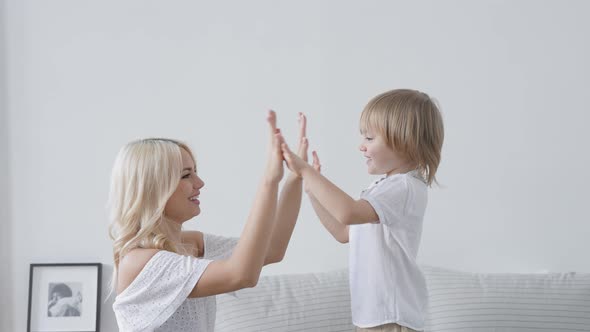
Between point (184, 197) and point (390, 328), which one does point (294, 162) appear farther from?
point (390, 328)

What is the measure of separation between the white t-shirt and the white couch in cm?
41

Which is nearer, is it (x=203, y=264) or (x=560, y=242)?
(x=203, y=264)

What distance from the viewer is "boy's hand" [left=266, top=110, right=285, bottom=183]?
1.49 m

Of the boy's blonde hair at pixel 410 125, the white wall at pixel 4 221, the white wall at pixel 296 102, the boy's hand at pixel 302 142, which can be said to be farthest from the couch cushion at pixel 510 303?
the white wall at pixel 4 221

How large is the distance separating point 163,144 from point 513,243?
1.50 meters

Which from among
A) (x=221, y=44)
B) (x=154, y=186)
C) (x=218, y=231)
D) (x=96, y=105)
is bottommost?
(x=218, y=231)

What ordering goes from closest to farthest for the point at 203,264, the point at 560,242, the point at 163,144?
the point at 203,264, the point at 163,144, the point at 560,242

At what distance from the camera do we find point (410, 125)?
6.45 ft

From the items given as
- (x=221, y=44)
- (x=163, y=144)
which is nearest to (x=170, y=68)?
(x=221, y=44)

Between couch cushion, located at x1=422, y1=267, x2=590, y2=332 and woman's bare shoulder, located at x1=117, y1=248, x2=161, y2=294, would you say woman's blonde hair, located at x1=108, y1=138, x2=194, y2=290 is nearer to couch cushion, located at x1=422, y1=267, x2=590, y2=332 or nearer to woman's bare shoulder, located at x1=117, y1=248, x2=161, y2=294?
woman's bare shoulder, located at x1=117, y1=248, x2=161, y2=294

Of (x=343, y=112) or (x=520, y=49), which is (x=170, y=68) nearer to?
(x=343, y=112)

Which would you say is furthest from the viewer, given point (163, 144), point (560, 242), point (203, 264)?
point (560, 242)

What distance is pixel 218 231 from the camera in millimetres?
2758

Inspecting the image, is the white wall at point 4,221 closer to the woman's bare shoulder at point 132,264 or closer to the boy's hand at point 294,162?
the woman's bare shoulder at point 132,264
